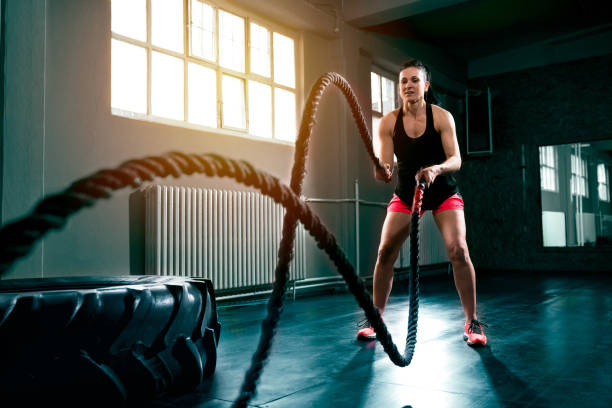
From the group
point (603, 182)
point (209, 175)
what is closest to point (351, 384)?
point (209, 175)

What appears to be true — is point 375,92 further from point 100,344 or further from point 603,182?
point 603,182

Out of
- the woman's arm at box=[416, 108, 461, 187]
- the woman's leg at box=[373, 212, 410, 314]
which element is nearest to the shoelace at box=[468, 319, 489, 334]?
the woman's leg at box=[373, 212, 410, 314]

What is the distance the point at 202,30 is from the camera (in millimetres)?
3982

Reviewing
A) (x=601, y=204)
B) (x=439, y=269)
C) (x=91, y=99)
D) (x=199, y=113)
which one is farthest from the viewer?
(x=601, y=204)

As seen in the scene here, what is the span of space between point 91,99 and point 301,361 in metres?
2.16

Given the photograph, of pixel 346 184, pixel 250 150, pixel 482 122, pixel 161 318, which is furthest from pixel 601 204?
pixel 161 318

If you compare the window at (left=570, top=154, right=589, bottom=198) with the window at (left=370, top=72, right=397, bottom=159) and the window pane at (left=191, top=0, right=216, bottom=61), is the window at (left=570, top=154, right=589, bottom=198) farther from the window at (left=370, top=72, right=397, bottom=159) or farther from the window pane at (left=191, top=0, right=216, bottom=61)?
the window pane at (left=191, top=0, right=216, bottom=61)

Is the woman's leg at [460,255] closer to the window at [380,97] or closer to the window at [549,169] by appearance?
the window at [380,97]

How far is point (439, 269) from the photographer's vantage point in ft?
22.9

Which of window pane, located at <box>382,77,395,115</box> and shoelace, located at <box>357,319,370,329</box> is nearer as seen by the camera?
shoelace, located at <box>357,319,370,329</box>

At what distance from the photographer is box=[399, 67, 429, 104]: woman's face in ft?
8.07

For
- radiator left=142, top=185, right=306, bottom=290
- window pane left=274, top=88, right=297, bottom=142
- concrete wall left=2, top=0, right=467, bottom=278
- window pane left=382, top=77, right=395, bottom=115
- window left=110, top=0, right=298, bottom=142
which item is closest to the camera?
concrete wall left=2, top=0, right=467, bottom=278

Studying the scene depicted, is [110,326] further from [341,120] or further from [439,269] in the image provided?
[439,269]

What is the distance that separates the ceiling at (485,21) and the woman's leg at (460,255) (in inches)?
130
